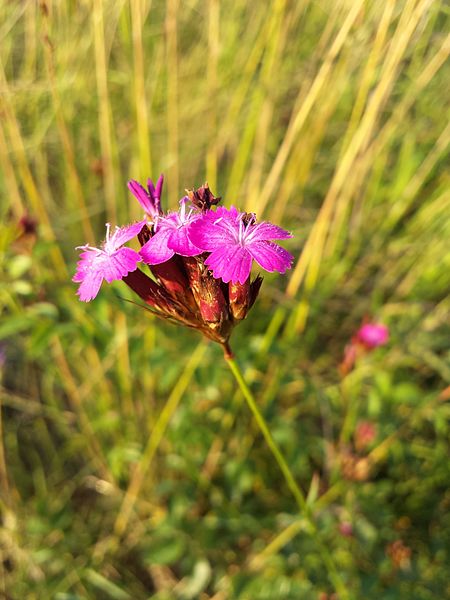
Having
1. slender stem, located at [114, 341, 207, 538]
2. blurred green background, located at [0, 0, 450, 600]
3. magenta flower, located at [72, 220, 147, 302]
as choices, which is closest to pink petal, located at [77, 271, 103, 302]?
magenta flower, located at [72, 220, 147, 302]

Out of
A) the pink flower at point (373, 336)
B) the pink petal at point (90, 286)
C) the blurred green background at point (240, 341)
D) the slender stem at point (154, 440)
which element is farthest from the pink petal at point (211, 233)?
the pink flower at point (373, 336)

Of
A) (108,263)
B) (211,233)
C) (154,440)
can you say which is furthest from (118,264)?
(154,440)

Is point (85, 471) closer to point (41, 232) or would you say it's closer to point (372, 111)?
point (41, 232)

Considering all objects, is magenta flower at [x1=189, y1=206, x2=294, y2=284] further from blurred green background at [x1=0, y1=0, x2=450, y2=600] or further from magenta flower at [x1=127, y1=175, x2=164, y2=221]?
blurred green background at [x1=0, y1=0, x2=450, y2=600]

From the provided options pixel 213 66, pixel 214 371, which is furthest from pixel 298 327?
pixel 213 66

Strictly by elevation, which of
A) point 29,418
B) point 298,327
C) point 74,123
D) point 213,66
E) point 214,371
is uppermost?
point 74,123

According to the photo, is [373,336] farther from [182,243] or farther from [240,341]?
[182,243]

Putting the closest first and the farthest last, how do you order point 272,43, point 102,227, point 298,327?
point 272,43 → point 298,327 → point 102,227
